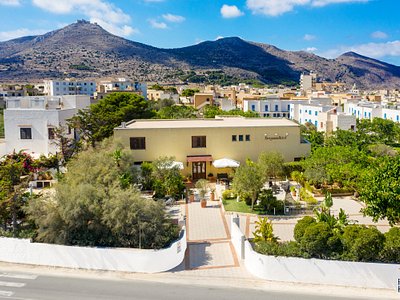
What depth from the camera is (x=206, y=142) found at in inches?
1339

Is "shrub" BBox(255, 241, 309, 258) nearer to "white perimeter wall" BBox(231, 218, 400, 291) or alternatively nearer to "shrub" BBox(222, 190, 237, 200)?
"white perimeter wall" BBox(231, 218, 400, 291)

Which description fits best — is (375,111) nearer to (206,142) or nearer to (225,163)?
(206,142)

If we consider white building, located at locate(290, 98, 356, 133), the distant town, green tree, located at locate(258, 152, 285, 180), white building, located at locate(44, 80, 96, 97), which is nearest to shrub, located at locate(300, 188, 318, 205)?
green tree, located at locate(258, 152, 285, 180)

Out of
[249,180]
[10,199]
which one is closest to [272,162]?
[249,180]

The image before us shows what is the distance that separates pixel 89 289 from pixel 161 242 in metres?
3.76

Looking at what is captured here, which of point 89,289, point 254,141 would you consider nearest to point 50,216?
point 89,289

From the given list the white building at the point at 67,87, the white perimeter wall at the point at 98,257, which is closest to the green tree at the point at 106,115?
the white perimeter wall at the point at 98,257

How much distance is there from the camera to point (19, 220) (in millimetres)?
21281

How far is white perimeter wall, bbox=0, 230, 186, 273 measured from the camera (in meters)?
17.0

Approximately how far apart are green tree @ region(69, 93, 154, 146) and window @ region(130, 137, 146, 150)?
352 inches

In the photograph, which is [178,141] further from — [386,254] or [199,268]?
[386,254]

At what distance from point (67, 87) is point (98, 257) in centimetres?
12381

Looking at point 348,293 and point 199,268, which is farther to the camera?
point 199,268

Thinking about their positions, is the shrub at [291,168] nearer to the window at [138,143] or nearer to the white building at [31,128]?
the window at [138,143]
